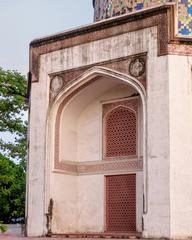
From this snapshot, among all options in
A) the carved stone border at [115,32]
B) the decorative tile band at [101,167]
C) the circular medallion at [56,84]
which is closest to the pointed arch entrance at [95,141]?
the decorative tile band at [101,167]

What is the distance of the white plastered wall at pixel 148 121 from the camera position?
31.6 ft

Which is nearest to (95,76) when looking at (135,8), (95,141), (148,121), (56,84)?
(56,84)

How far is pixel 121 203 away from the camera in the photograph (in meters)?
11.3

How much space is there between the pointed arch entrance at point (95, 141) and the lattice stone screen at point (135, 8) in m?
1.78

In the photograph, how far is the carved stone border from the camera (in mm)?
10117

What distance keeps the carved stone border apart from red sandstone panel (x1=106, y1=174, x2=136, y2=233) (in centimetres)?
299

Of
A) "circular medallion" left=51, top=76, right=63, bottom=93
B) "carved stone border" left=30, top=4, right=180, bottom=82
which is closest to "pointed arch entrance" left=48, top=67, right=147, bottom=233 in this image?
"circular medallion" left=51, top=76, right=63, bottom=93

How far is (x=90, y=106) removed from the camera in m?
12.3

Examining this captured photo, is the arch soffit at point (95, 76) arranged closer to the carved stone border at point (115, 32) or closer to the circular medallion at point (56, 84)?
the circular medallion at point (56, 84)

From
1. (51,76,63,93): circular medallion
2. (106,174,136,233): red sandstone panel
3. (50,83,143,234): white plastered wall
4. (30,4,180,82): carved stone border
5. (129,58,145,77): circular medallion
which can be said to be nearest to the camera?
(30,4,180,82): carved stone border

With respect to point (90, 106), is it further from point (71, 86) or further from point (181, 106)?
point (181, 106)

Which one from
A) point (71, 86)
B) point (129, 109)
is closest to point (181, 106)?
point (129, 109)

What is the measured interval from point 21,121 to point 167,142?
8.31 m

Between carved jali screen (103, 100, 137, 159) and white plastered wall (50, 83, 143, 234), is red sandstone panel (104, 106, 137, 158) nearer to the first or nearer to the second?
carved jali screen (103, 100, 137, 159)
